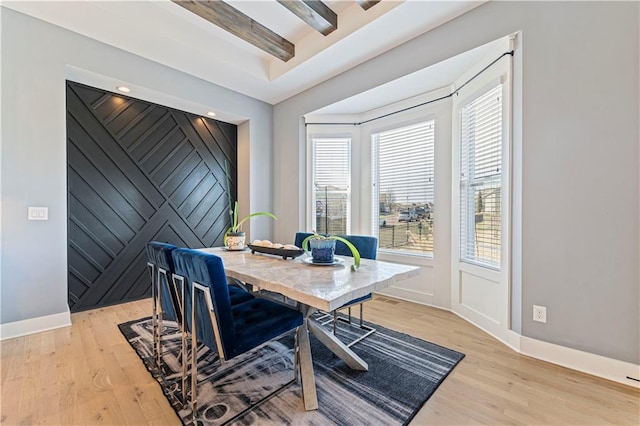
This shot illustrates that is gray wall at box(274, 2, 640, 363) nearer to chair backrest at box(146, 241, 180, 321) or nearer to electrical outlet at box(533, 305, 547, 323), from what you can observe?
electrical outlet at box(533, 305, 547, 323)

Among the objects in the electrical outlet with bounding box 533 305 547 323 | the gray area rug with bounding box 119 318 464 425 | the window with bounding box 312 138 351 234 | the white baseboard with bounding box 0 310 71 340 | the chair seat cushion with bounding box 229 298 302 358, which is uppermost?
the window with bounding box 312 138 351 234

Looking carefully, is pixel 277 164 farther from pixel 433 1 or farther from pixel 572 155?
pixel 572 155

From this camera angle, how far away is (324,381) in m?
1.76

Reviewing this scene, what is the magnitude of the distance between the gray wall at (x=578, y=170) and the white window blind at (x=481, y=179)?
29cm

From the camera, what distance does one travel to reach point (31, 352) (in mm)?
2113

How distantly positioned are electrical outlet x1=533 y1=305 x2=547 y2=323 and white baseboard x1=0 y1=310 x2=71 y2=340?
401 centimetres

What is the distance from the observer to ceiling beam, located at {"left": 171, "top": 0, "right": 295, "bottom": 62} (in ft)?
8.42

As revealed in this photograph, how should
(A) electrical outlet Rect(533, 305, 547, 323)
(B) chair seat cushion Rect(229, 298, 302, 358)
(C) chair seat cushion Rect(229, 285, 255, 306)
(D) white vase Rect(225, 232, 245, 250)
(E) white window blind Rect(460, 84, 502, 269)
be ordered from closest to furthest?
1. (B) chair seat cushion Rect(229, 298, 302, 358)
2. (C) chair seat cushion Rect(229, 285, 255, 306)
3. (A) electrical outlet Rect(533, 305, 547, 323)
4. (E) white window blind Rect(460, 84, 502, 269)
5. (D) white vase Rect(225, 232, 245, 250)

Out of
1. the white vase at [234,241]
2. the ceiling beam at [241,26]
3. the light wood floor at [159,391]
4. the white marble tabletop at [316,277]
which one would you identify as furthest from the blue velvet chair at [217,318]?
the ceiling beam at [241,26]

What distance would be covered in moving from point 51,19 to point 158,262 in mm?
2547

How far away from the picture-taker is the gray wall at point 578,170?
1.74 meters

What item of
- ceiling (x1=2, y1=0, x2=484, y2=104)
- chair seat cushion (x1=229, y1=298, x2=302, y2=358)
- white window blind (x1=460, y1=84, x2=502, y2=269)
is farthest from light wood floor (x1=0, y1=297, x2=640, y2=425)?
ceiling (x1=2, y1=0, x2=484, y2=104)

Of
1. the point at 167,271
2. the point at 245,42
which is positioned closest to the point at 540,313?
the point at 167,271

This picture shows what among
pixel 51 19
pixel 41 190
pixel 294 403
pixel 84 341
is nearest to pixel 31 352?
pixel 84 341
